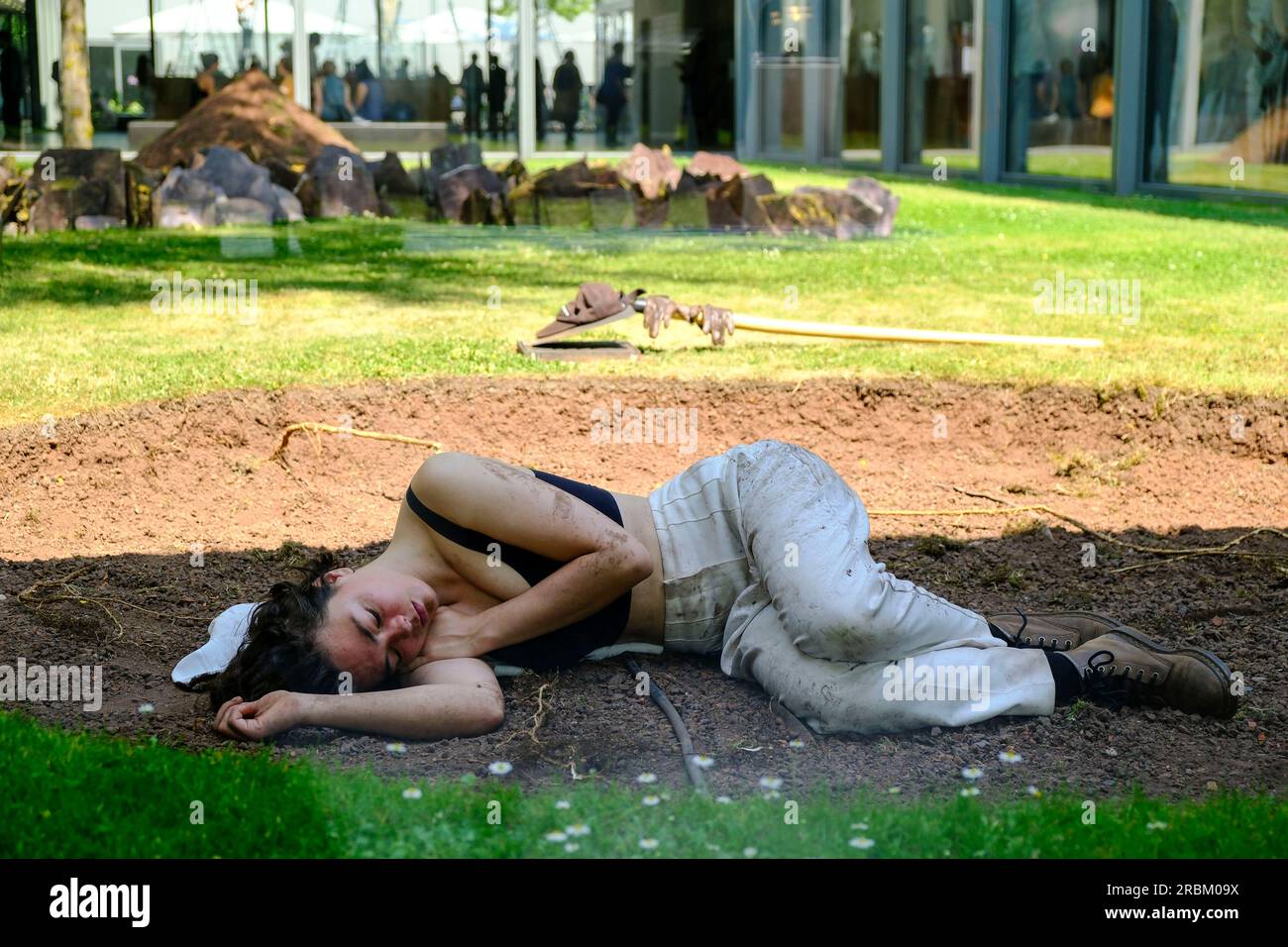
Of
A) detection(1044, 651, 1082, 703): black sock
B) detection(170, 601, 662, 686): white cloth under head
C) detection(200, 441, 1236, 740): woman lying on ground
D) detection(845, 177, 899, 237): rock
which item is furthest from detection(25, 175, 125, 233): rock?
detection(1044, 651, 1082, 703): black sock

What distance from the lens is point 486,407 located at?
688 cm

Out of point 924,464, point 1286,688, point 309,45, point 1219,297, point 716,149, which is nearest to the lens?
point 1286,688

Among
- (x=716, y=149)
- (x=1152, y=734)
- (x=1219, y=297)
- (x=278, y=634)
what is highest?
(x=716, y=149)

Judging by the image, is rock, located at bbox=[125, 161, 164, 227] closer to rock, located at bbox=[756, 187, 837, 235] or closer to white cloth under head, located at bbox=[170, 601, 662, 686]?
rock, located at bbox=[756, 187, 837, 235]

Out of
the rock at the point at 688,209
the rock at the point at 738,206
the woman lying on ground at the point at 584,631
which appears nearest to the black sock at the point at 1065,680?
the woman lying on ground at the point at 584,631

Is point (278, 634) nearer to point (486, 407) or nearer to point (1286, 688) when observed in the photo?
point (1286, 688)

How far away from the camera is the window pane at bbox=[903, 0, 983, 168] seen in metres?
20.5

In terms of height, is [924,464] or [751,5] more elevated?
[751,5]

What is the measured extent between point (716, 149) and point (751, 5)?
6.88ft

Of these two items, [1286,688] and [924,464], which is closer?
[1286,688]

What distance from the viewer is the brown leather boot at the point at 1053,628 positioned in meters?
4.10
